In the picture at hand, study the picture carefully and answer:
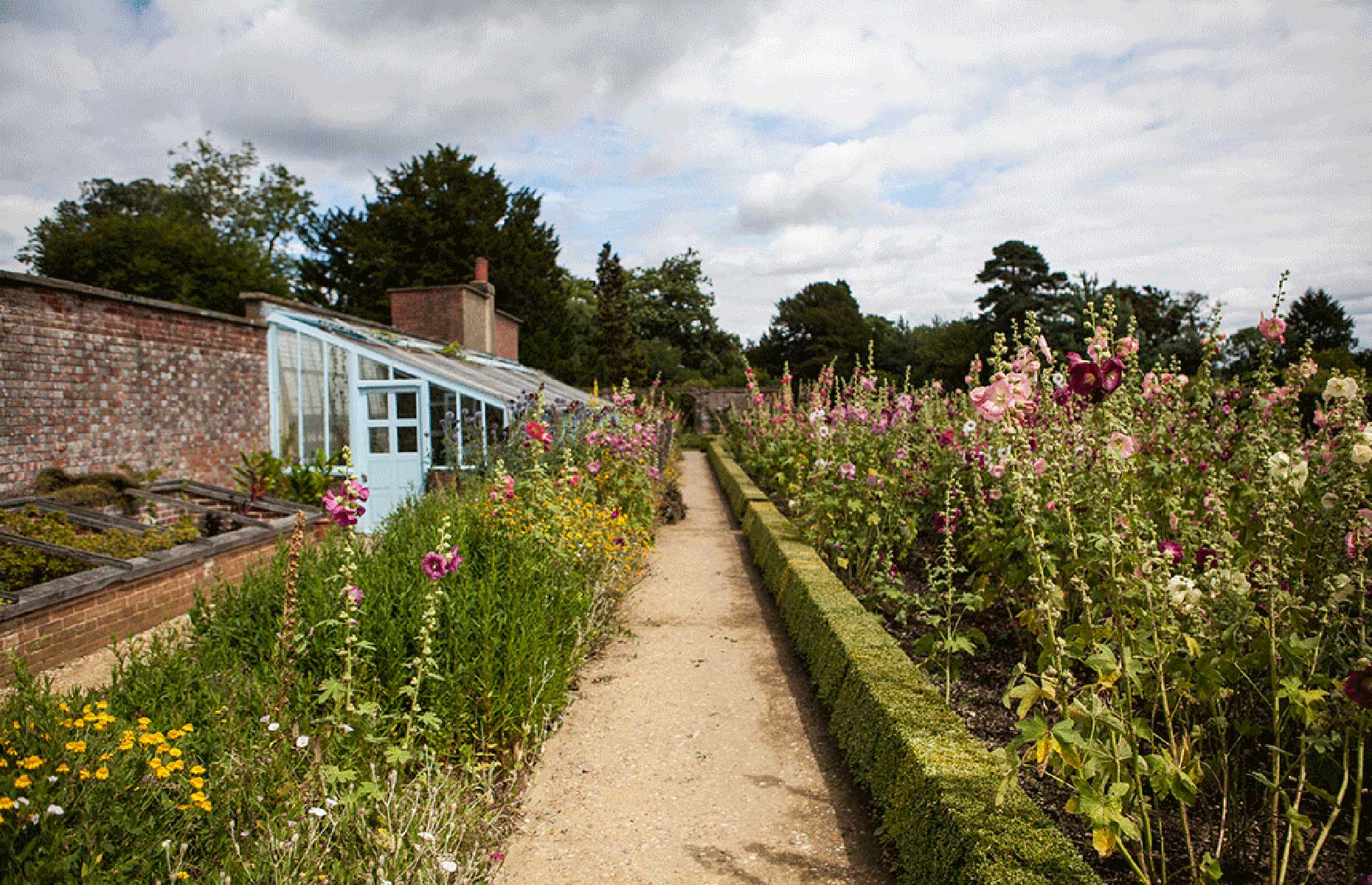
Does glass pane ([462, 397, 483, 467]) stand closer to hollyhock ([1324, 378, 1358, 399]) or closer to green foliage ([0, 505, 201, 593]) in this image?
green foliage ([0, 505, 201, 593])

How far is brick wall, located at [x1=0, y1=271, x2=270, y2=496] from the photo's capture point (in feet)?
21.8

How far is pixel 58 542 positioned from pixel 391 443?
13.5 feet

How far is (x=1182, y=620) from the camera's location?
259 cm

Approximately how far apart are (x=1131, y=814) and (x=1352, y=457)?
1183 millimetres

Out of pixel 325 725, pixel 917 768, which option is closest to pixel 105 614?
pixel 325 725

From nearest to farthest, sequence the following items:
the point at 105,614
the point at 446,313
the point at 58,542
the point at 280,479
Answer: the point at 105,614 → the point at 58,542 → the point at 280,479 → the point at 446,313

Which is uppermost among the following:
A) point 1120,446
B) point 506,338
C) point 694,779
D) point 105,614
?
point 506,338

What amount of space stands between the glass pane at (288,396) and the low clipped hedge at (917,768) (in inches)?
286

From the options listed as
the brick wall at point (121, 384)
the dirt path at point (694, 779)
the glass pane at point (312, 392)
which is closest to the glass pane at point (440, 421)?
the glass pane at point (312, 392)

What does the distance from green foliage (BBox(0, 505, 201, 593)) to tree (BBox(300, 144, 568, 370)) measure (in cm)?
1744

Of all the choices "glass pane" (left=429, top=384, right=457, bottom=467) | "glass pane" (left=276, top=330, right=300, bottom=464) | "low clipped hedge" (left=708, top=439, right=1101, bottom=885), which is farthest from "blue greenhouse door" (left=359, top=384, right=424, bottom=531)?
"low clipped hedge" (left=708, top=439, right=1101, bottom=885)

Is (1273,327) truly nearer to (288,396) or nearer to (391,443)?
(391,443)

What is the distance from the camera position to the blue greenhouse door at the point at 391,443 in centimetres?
952

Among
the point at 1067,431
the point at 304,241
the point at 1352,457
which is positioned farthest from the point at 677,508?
the point at 304,241
